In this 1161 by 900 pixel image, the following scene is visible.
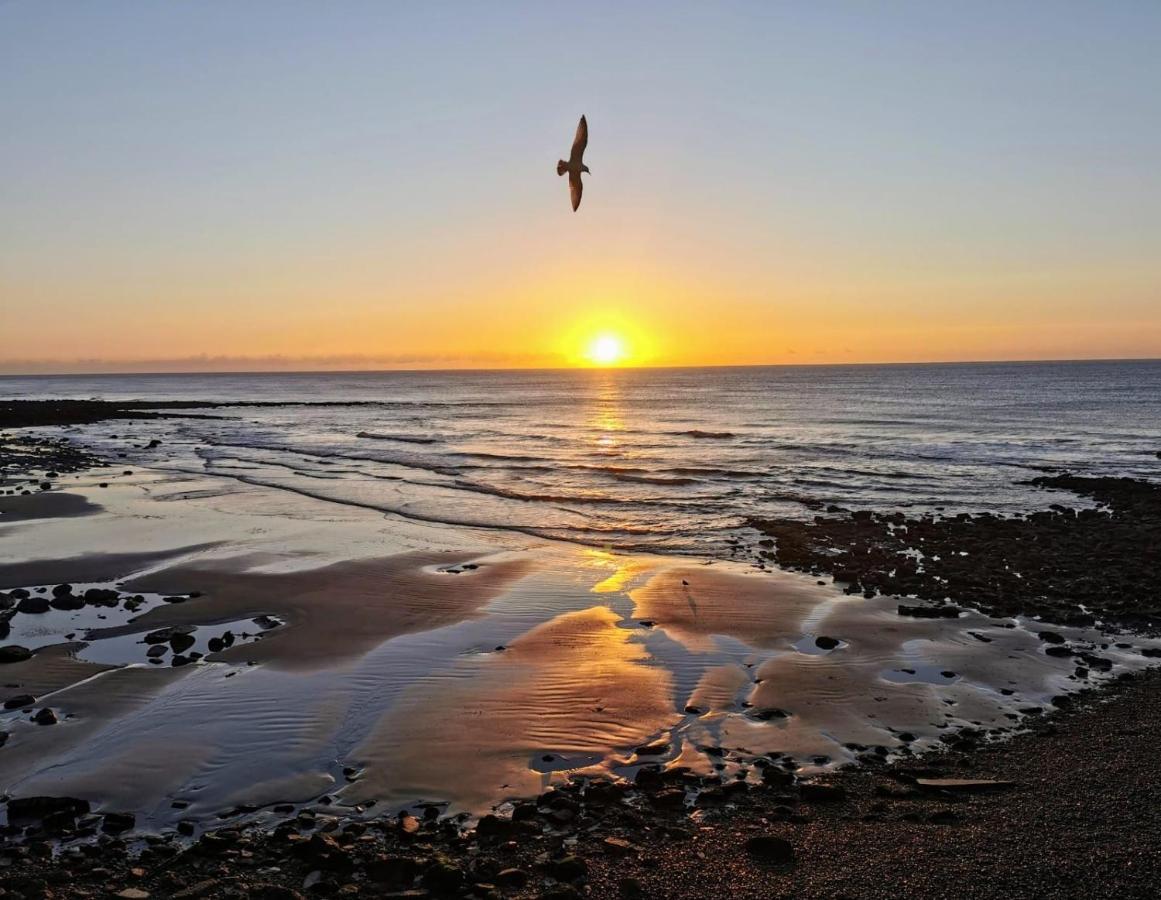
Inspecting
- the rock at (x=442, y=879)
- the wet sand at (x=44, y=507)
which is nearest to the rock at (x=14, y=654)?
the rock at (x=442, y=879)

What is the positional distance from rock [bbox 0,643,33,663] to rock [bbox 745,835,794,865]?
11159 millimetres

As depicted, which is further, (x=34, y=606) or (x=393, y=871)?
(x=34, y=606)

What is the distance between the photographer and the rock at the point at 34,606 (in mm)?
14828

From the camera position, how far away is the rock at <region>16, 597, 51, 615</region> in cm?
1483

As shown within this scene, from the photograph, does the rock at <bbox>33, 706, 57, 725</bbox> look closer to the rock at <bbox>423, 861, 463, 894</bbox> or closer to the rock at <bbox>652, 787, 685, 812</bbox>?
the rock at <bbox>423, 861, 463, 894</bbox>

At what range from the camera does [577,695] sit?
36.4 feet

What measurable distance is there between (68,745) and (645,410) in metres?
90.1

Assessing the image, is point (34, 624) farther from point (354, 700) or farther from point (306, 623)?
point (354, 700)

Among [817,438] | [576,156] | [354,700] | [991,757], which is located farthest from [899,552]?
[817,438]

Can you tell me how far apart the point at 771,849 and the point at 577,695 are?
4.40 m

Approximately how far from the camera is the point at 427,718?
10297mm

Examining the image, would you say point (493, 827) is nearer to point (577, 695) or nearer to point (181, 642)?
point (577, 695)

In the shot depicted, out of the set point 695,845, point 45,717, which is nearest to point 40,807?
point 45,717

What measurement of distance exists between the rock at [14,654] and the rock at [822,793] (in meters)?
11.4
